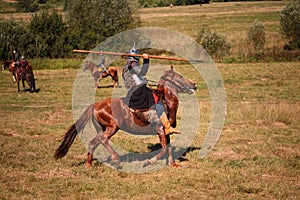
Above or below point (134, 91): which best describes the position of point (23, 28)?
below

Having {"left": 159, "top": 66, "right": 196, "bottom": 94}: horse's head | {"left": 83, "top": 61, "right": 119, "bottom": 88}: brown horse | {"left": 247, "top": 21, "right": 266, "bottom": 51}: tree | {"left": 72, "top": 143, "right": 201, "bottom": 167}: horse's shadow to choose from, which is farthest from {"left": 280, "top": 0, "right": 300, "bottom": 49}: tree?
{"left": 159, "top": 66, "right": 196, "bottom": 94}: horse's head

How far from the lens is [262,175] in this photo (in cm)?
1012

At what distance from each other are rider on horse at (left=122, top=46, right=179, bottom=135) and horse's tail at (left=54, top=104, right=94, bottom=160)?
1089 mm

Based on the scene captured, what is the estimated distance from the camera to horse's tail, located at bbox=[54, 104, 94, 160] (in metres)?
10.3

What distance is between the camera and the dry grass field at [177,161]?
29.4 feet

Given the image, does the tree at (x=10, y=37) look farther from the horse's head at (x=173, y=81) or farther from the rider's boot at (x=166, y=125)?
the rider's boot at (x=166, y=125)

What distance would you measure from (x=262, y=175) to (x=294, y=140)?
396 centimetres

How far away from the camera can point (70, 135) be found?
10477 mm

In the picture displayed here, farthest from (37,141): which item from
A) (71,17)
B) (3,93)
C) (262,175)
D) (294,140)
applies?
(71,17)

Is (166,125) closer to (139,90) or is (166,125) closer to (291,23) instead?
(139,90)

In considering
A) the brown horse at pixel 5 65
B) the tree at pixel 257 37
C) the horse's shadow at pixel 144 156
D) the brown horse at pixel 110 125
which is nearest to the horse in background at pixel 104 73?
the brown horse at pixel 5 65

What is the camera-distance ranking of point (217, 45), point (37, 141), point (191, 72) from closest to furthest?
1. point (37, 141)
2. point (191, 72)
3. point (217, 45)

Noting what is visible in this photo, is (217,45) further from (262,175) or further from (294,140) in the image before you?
(262,175)

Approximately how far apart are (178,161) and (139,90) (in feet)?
7.78
